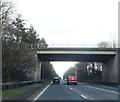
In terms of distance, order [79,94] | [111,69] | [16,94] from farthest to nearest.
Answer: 1. [111,69]
2. [79,94]
3. [16,94]

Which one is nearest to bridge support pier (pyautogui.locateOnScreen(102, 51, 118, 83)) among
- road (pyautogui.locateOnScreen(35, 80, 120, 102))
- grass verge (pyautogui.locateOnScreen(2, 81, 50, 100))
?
road (pyautogui.locateOnScreen(35, 80, 120, 102))

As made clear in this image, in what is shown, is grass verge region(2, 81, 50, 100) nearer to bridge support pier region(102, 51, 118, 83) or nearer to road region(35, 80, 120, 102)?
road region(35, 80, 120, 102)

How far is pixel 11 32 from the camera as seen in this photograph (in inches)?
1341

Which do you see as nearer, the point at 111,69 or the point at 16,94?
the point at 16,94

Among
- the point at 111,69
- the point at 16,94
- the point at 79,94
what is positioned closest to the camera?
the point at 16,94

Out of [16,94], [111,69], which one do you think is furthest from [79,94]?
[111,69]

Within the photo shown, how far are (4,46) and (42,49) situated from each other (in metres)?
39.5

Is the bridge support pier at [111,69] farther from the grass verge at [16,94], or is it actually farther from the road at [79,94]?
the grass verge at [16,94]

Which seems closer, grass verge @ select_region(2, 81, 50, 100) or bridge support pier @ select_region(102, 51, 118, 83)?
grass verge @ select_region(2, 81, 50, 100)

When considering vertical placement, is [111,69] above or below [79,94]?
above

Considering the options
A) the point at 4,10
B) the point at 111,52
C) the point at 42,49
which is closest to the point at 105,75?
the point at 111,52

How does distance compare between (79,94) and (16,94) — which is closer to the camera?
(16,94)

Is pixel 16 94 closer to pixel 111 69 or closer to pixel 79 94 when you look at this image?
pixel 79 94

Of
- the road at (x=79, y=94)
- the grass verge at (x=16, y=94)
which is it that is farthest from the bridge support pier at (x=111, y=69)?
the grass verge at (x=16, y=94)
